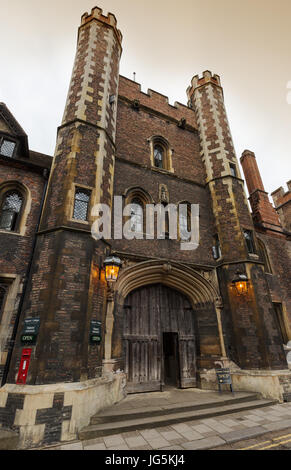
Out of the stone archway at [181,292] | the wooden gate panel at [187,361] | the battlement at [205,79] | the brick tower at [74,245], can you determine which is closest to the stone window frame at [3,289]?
the brick tower at [74,245]

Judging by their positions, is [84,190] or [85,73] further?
[85,73]

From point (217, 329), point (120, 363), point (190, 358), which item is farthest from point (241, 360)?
point (120, 363)

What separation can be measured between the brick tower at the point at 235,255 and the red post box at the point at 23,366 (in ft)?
22.1

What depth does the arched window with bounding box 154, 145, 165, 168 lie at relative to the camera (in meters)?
11.7

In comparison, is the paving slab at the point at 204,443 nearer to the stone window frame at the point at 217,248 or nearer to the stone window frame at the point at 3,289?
the stone window frame at the point at 3,289

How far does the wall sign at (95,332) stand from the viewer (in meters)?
5.83

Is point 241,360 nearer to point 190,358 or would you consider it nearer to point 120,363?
point 190,358

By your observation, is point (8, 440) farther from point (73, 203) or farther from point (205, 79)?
point (205, 79)

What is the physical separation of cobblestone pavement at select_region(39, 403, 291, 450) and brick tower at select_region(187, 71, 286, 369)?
2341 mm

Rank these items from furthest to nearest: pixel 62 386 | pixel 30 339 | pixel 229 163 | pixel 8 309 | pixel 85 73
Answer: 1. pixel 229 163
2. pixel 85 73
3. pixel 8 309
4. pixel 30 339
5. pixel 62 386

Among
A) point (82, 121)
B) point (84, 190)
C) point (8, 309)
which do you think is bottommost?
point (8, 309)

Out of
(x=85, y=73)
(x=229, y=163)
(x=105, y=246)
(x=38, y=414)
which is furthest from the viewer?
(x=229, y=163)

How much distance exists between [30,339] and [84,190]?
4.55m

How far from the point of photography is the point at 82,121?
8352 mm
